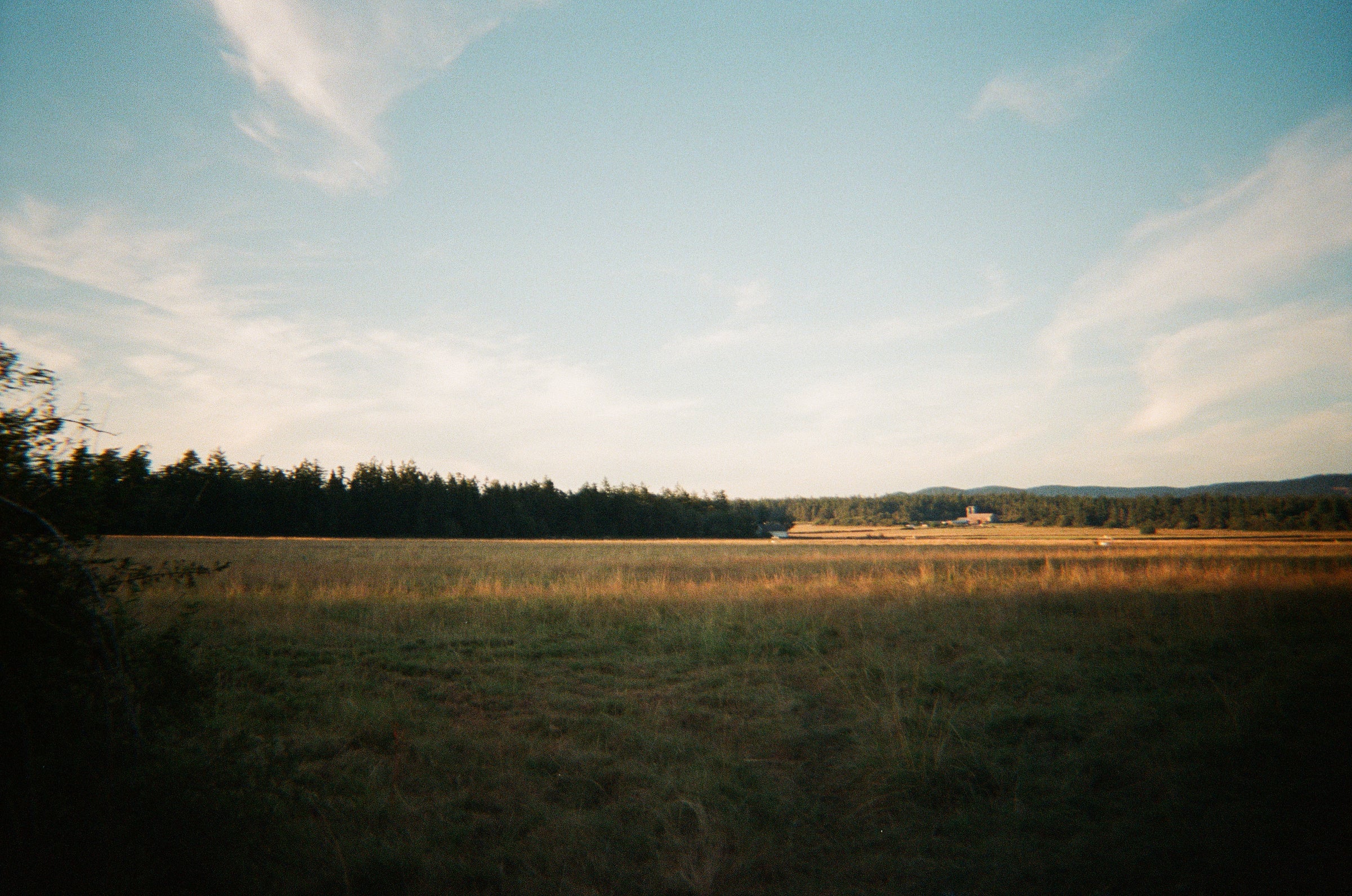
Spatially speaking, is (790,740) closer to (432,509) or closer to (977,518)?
(432,509)

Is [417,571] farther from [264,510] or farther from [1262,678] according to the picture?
[264,510]

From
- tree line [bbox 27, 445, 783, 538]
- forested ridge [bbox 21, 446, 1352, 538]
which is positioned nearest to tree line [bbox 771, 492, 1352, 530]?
forested ridge [bbox 21, 446, 1352, 538]

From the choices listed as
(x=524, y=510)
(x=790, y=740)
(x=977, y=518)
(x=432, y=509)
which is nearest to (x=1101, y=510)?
(x=977, y=518)

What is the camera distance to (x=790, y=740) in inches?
239

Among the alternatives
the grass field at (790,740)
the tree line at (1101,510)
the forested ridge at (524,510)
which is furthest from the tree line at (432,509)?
the tree line at (1101,510)

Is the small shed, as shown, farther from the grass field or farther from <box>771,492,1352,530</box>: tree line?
the grass field

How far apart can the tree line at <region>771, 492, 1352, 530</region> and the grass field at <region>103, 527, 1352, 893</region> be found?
2214 inches

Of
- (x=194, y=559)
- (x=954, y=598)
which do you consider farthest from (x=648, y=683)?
(x=194, y=559)

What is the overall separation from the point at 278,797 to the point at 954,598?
510 inches

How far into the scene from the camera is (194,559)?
25.1 m

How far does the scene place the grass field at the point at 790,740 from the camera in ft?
12.8

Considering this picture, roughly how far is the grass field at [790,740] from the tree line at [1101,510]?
56231 mm

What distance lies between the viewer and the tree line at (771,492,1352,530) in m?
56.0

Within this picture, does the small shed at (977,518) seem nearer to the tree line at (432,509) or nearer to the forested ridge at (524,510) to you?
the forested ridge at (524,510)
